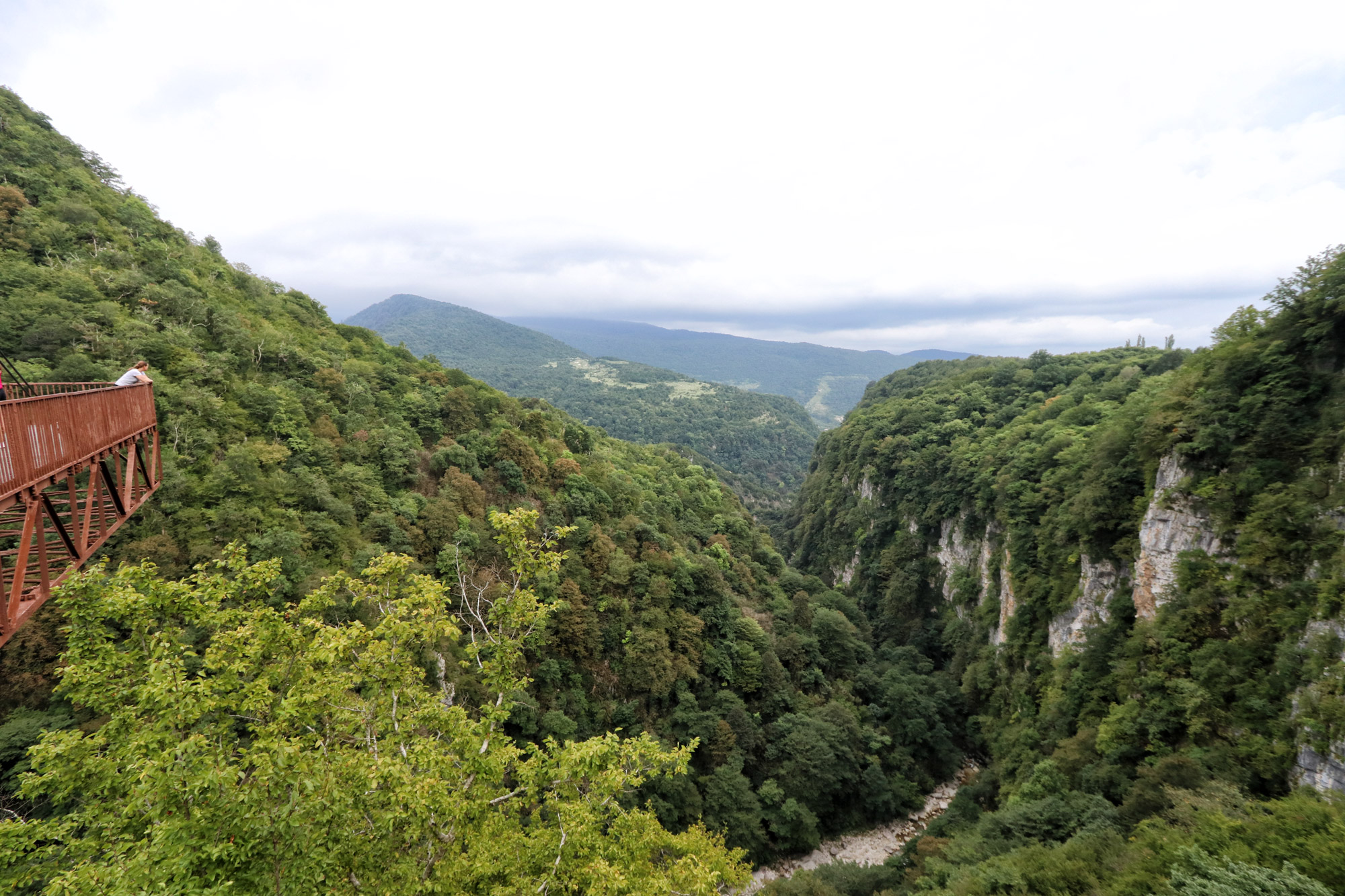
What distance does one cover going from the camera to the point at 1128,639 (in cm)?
2436

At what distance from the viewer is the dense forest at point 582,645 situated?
7562 mm

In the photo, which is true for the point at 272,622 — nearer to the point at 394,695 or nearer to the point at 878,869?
the point at 394,695

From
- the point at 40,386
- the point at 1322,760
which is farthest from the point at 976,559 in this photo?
the point at 40,386

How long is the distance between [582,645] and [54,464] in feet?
77.1

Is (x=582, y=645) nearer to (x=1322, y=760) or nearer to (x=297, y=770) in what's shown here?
(x=297, y=770)

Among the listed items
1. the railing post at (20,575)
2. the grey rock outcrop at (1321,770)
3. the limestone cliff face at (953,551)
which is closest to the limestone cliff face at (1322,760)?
the grey rock outcrop at (1321,770)

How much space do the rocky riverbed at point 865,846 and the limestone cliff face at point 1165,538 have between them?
65.0 feet

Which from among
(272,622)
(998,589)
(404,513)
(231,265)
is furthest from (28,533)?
(998,589)

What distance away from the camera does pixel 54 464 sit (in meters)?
7.89

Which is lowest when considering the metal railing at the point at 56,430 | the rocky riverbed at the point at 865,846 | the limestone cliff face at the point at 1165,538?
the rocky riverbed at the point at 865,846

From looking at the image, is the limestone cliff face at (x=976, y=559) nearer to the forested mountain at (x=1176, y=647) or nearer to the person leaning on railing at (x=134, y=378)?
the forested mountain at (x=1176, y=647)

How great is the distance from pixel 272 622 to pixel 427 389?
31.8 m

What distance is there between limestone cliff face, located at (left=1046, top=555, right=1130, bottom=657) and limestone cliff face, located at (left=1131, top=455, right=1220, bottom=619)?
1819mm

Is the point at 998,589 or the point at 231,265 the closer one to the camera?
the point at 231,265
